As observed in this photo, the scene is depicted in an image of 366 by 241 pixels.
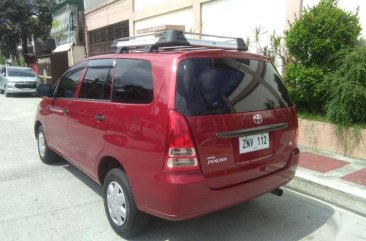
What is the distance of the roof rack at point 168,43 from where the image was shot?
11.9 ft

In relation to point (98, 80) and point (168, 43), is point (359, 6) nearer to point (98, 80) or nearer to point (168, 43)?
point (168, 43)

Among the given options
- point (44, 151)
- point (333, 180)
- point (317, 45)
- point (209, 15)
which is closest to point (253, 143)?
point (333, 180)

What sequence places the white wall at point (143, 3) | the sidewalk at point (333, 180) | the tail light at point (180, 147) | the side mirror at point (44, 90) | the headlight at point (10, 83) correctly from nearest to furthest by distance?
the tail light at point (180, 147) < the sidewalk at point (333, 180) < the side mirror at point (44, 90) < the white wall at point (143, 3) < the headlight at point (10, 83)

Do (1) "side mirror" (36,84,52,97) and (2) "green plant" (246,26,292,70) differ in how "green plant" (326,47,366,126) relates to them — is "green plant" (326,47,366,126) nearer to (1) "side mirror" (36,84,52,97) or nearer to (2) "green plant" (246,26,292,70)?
(2) "green plant" (246,26,292,70)

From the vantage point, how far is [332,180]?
16.1ft

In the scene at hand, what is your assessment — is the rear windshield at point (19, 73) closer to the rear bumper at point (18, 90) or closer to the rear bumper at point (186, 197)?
the rear bumper at point (18, 90)

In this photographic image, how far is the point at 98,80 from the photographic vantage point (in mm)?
4156

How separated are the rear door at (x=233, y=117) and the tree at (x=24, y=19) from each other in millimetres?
30490

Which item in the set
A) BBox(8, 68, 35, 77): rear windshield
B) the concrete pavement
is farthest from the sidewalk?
BBox(8, 68, 35, 77): rear windshield

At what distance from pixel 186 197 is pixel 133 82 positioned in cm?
123

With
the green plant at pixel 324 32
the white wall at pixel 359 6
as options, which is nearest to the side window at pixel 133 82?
the green plant at pixel 324 32

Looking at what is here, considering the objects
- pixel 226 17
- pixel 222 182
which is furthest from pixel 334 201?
pixel 226 17

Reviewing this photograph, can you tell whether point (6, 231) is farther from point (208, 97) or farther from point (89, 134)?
point (208, 97)

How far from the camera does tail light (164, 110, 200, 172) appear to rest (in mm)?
2945
